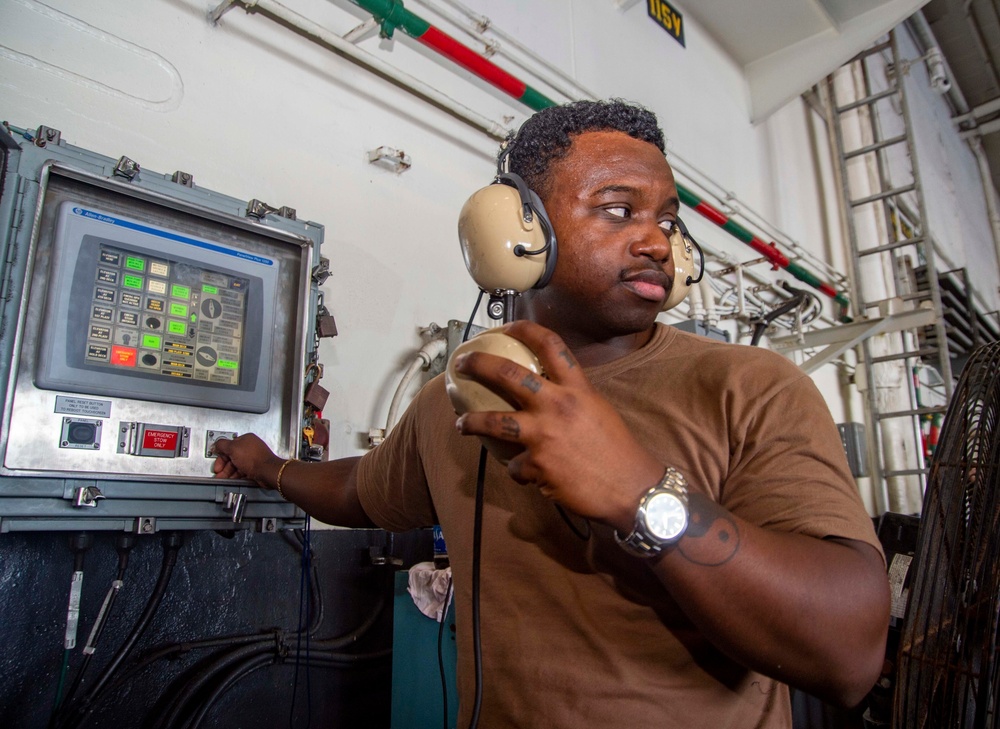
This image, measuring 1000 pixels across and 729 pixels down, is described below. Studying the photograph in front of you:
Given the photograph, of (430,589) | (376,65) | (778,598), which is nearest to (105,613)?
(430,589)

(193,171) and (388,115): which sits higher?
(388,115)

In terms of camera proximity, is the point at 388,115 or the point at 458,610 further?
the point at 388,115

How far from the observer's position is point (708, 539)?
1.86 feet

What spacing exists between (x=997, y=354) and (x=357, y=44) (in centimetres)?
169

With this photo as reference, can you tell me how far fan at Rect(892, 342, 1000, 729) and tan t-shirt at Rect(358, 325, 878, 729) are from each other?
514 mm

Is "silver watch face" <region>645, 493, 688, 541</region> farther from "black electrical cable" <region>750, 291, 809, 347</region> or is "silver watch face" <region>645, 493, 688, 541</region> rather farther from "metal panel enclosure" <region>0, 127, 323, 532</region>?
A: "black electrical cable" <region>750, 291, 809, 347</region>

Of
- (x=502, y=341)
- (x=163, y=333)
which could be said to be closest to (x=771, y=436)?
(x=502, y=341)

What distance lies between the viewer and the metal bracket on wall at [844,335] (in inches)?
130

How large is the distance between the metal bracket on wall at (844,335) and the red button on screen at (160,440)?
2.90 metres

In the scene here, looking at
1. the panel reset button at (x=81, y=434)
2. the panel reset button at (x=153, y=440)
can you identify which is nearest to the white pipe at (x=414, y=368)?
the panel reset button at (x=153, y=440)

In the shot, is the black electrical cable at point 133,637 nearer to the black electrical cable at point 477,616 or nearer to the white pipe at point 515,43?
the black electrical cable at point 477,616

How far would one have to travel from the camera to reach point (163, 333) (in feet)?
3.72

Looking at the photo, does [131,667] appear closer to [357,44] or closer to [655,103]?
[357,44]

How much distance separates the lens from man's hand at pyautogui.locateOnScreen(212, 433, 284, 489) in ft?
3.79
